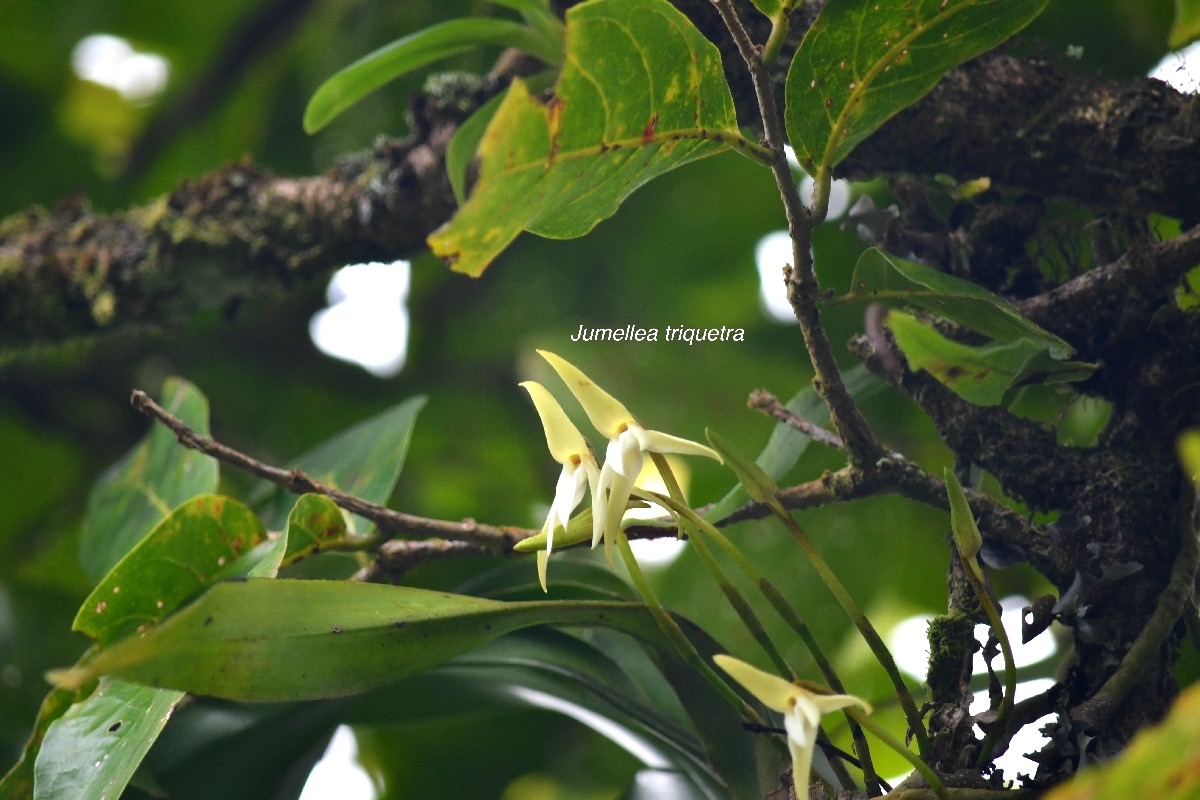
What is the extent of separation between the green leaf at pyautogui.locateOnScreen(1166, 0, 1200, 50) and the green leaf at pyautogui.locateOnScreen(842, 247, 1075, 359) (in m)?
0.22

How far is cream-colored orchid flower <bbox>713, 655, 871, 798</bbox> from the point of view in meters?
0.35

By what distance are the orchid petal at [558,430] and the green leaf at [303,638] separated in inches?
4.0

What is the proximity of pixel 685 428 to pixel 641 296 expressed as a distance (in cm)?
26

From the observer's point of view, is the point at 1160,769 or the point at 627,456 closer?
the point at 1160,769

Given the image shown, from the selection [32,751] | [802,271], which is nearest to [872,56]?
[802,271]

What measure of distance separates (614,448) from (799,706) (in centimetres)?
13

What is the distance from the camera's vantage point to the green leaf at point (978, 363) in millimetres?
438

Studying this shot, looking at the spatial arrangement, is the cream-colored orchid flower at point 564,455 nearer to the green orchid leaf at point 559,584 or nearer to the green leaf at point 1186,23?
the green orchid leaf at point 559,584

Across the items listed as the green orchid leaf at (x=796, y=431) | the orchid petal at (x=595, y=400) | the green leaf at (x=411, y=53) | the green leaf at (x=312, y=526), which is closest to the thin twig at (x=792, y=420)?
the green orchid leaf at (x=796, y=431)

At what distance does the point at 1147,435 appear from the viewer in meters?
0.50

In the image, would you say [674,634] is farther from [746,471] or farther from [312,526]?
[312,526]

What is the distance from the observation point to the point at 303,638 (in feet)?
1.45

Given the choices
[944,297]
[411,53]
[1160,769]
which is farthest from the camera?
[411,53]

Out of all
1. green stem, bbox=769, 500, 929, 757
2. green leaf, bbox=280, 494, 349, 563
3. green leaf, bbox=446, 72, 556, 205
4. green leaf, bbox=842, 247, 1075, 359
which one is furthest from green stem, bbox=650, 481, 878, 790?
green leaf, bbox=446, 72, 556, 205
